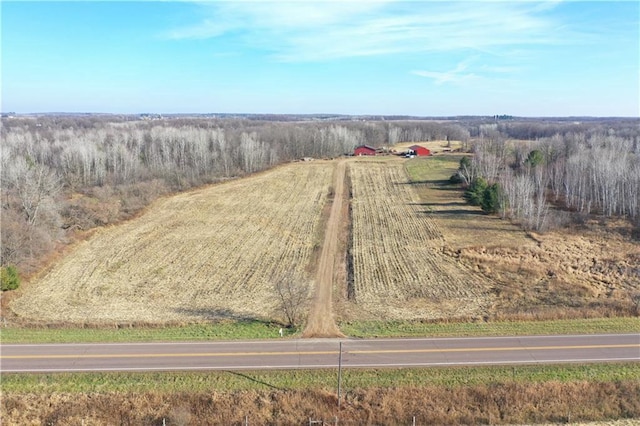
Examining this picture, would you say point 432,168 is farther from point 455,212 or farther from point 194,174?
point 194,174

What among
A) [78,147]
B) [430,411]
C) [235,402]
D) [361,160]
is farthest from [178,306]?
[361,160]

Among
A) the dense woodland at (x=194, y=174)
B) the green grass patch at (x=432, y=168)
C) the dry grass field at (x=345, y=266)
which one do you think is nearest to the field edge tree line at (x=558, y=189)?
the dense woodland at (x=194, y=174)

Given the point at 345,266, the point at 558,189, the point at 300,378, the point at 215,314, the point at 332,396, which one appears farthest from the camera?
the point at 558,189

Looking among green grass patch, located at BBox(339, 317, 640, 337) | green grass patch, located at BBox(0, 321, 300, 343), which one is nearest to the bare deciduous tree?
Result: green grass patch, located at BBox(0, 321, 300, 343)

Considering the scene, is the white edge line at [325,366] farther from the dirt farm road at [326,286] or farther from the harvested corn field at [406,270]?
the harvested corn field at [406,270]

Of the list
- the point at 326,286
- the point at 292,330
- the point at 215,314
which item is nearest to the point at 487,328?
the point at 292,330

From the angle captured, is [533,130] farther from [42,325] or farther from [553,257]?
[42,325]

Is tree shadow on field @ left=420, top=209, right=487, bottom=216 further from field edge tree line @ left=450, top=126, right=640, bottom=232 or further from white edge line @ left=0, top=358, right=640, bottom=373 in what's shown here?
white edge line @ left=0, top=358, right=640, bottom=373
